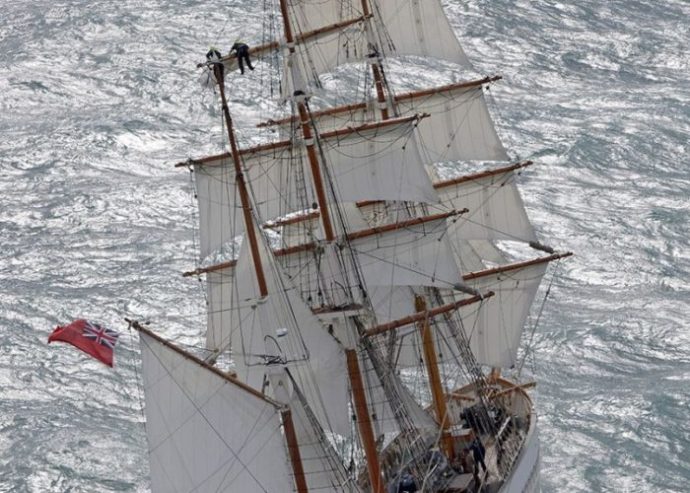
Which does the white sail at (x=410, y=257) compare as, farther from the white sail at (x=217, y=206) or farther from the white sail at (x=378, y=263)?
the white sail at (x=217, y=206)

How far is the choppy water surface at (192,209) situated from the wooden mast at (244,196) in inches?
958

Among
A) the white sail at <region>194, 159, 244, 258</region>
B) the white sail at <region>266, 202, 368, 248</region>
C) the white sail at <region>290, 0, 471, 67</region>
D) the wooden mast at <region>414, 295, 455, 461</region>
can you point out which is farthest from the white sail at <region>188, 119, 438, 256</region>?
the wooden mast at <region>414, 295, 455, 461</region>

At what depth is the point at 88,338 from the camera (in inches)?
2506

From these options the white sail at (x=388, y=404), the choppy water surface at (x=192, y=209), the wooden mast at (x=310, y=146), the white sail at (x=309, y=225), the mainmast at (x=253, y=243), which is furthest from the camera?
the choppy water surface at (x=192, y=209)

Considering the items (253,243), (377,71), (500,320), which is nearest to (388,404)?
(253,243)

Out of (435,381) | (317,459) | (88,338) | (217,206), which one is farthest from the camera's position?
(435,381)

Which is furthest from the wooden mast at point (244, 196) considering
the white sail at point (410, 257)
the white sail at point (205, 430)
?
the white sail at point (410, 257)

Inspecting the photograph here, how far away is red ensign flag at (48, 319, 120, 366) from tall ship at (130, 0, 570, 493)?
1.36 m

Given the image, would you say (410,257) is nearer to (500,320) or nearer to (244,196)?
(500,320)

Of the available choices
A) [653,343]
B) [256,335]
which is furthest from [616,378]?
[256,335]

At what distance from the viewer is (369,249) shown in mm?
Result: 72938

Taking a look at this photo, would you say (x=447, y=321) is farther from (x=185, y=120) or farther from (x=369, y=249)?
(x=185, y=120)

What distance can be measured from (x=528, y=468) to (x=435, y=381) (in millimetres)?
5637

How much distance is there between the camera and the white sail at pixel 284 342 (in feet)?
211
